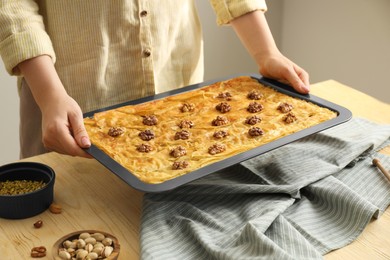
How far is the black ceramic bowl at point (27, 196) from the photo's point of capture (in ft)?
4.14

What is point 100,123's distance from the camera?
1466mm

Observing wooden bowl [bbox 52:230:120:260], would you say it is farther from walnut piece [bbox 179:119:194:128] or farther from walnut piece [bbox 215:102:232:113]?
walnut piece [bbox 215:102:232:113]

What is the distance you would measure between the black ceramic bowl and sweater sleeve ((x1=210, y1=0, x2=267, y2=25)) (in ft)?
2.67

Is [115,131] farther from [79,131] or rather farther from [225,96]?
[225,96]

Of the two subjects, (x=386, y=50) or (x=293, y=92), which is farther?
(x=386, y=50)

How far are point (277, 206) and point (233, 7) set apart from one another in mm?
791

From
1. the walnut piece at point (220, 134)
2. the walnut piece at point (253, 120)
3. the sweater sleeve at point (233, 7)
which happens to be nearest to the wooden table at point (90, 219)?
the walnut piece at point (220, 134)

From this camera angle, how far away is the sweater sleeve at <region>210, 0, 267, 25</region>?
182cm

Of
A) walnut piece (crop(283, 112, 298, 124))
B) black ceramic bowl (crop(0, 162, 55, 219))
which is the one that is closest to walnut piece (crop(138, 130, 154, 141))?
black ceramic bowl (crop(0, 162, 55, 219))

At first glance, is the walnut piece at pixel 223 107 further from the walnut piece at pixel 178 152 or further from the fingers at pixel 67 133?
the fingers at pixel 67 133

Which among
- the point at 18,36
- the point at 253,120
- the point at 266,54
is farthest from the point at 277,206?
the point at 18,36

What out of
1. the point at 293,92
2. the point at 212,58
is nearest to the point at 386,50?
the point at 212,58

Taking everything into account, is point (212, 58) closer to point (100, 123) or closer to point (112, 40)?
point (112, 40)

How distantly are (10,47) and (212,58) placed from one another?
2118 millimetres
